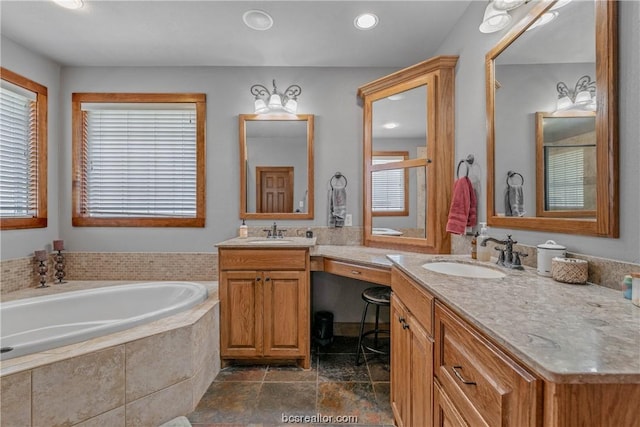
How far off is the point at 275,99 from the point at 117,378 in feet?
7.60

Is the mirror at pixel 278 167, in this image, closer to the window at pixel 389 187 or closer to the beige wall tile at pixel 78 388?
the window at pixel 389 187

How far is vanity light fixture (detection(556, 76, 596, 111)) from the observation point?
1024 mm

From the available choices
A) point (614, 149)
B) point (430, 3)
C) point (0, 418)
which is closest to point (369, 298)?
point (614, 149)

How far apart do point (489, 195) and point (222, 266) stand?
191 cm

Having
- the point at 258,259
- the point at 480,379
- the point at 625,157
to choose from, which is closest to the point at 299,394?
the point at 258,259

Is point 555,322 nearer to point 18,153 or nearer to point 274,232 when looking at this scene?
point 274,232

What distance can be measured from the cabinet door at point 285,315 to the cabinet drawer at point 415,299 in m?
0.86

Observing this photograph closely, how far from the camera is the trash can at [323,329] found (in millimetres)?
2420

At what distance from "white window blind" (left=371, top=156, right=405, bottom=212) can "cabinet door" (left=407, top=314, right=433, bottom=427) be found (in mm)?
1282

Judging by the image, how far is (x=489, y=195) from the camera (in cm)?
164

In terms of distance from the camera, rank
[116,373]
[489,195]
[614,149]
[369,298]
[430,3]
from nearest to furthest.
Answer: [614,149]
[116,373]
[489,195]
[430,3]
[369,298]

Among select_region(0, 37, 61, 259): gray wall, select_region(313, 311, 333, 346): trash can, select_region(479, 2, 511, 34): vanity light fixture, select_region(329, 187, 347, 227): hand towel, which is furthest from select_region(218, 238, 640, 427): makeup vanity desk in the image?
select_region(0, 37, 61, 259): gray wall

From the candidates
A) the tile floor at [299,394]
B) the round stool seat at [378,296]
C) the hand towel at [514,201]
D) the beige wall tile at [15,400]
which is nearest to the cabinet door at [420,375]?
the tile floor at [299,394]

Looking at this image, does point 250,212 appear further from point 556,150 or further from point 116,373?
point 556,150
